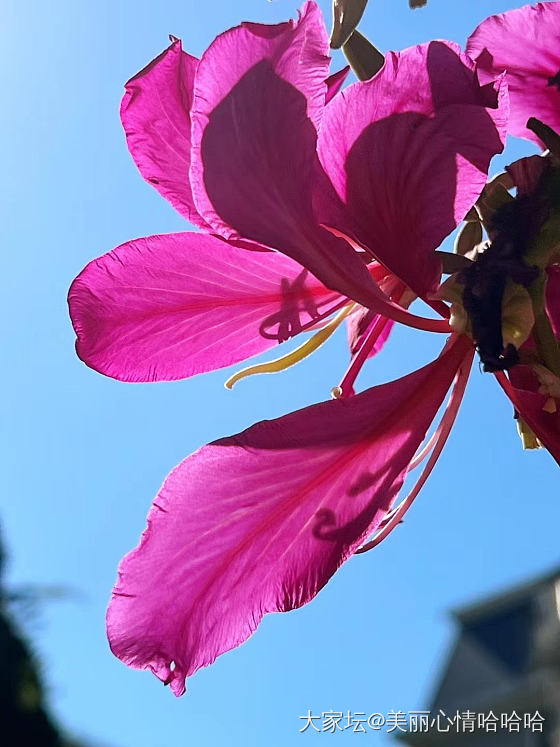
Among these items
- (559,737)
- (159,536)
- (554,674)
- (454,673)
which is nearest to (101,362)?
(159,536)

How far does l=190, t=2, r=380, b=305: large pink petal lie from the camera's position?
309mm

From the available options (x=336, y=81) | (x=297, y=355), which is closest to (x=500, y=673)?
(x=297, y=355)

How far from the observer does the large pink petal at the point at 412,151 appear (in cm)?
31

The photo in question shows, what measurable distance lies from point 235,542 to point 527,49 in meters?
0.26

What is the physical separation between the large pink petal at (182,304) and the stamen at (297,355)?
0.05ft

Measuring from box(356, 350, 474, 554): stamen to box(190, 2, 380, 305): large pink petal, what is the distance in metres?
0.11

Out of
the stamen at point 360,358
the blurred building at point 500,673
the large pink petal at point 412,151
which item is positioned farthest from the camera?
the blurred building at point 500,673

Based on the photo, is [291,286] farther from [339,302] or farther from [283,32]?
[283,32]

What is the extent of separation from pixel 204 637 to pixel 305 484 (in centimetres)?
8

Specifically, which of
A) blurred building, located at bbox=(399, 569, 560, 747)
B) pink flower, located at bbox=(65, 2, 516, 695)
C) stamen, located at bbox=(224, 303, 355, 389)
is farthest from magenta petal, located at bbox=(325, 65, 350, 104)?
blurred building, located at bbox=(399, 569, 560, 747)

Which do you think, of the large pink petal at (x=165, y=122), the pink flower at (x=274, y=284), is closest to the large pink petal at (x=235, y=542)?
the pink flower at (x=274, y=284)

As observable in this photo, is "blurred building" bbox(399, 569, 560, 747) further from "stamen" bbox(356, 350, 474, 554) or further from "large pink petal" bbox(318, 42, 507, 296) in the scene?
"large pink petal" bbox(318, 42, 507, 296)

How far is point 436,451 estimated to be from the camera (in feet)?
1.34

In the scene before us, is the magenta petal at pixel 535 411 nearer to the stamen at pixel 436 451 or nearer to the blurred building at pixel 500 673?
the stamen at pixel 436 451
